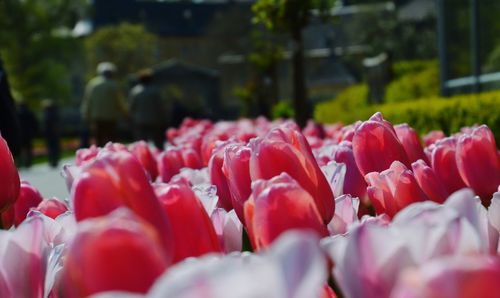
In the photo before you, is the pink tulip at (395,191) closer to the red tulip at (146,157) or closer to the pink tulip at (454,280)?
the pink tulip at (454,280)

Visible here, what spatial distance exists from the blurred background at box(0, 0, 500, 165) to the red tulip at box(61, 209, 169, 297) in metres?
4.98

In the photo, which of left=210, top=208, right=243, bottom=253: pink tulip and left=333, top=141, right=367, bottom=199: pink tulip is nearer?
left=210, top=208, right=243, bottom=253: pink tulip

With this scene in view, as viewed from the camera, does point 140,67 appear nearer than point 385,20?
No

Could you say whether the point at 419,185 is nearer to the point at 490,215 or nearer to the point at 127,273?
the point at 490,215

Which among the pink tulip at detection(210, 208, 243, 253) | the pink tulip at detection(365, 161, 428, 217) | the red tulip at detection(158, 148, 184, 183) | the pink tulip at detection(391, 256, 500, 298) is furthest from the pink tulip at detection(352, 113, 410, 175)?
the red tulip at detection(158, 148, 184, 183)

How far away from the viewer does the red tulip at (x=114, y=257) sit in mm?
846

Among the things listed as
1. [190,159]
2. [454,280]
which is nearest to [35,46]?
[190,159]

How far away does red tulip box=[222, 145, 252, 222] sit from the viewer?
1.67 metres

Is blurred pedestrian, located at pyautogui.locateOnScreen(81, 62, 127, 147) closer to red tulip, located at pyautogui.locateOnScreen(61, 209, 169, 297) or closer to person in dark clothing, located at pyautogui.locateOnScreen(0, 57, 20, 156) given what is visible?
person in dark clothing, located at pyautogui.locateOnScreen(0, 57, 20, 156)

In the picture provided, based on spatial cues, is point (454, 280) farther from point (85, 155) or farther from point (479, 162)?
point (85, 155)

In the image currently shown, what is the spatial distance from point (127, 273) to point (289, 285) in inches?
6.8

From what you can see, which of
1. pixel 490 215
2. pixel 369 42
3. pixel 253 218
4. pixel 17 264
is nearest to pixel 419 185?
pixel 490 215

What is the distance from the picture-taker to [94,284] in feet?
2.86

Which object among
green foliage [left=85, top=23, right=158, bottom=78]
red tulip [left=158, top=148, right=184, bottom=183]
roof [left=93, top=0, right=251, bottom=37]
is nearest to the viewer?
red tulip [left=158, top=148, right=184, bottom=183]
